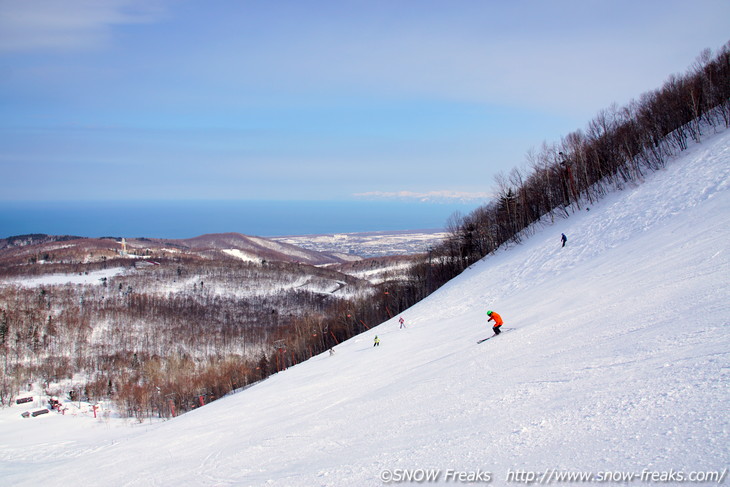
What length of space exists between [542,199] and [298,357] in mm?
39387

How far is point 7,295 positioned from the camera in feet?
351

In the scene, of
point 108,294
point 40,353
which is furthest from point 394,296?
point 108,294

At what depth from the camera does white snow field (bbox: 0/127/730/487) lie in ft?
18.4

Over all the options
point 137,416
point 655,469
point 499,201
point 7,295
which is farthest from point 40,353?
point 655,469

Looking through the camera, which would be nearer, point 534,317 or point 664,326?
point 664,326

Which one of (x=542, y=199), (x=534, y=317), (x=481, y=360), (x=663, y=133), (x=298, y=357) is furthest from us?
(x=298, y=357)

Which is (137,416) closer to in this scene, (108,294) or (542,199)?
(542,199)

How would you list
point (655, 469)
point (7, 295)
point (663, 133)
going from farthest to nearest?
point (7, 295), point (663, 133), point (655, 469)

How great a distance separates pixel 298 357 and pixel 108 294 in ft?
300

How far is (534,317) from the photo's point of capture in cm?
1678

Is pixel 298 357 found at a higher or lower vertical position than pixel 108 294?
lower

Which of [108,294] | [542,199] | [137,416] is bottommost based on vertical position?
[137,416]

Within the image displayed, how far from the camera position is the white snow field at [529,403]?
5.60m

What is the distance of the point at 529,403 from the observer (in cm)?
784
